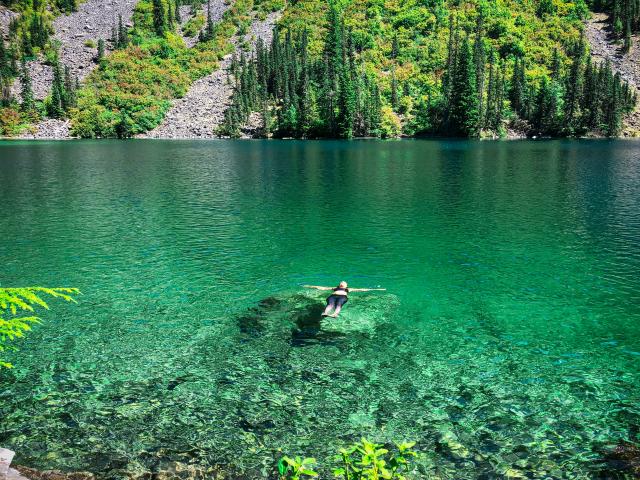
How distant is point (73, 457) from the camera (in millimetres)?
11898

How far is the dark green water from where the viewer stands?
12.7m

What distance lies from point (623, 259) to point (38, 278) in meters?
33.9

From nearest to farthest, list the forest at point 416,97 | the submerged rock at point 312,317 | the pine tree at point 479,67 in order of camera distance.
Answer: the submerged rock at point 312,317
the pine tree at point 479,67
the forest at point 416,97

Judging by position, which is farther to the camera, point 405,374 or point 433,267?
point 433,267

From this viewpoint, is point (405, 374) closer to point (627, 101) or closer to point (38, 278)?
point (38, 278)

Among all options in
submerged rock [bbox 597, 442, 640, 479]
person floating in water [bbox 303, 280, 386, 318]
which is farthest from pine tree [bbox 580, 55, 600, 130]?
submerged rock [bbox 597, 442, 640, 479]

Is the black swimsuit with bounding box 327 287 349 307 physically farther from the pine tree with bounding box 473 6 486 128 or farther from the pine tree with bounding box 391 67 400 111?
the pine tree with bounding box 391 67 400 111

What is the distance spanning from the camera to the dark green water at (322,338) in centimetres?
1273

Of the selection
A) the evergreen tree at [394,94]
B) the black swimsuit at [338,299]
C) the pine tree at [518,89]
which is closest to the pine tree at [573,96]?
the pine tree at [518,89]

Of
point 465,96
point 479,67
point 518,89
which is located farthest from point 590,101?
point 465,96

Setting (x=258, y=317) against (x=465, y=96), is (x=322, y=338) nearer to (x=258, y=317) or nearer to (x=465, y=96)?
(x=258, y=317)

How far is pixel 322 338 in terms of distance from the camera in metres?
A: 18.8

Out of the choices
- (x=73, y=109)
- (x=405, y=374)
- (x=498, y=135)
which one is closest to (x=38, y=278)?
(x=405, y=374)

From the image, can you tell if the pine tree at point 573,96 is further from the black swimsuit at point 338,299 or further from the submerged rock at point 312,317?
the black swimsuit at point 338,299
